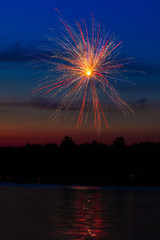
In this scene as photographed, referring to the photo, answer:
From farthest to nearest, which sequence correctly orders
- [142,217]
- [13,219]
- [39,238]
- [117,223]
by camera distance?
[142,217] < [13,219] < [117,223] < [39,238]

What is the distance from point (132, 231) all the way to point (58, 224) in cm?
555

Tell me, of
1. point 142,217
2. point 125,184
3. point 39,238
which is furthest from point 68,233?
point 125,184

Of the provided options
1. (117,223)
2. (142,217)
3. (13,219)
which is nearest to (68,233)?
(117,223)

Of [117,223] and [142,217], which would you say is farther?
[142,217]

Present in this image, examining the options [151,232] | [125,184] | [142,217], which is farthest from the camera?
[125,184]

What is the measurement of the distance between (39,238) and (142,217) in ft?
52.9

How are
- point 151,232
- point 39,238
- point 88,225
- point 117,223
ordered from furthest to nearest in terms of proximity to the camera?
1. point 117,223
2. point 88,225
3. point 151,232
4. point 39,238

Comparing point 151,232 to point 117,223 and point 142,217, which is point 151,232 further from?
point 142,217

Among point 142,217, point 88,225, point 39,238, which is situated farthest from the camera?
point 142,217

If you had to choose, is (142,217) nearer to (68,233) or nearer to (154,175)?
(68,233)

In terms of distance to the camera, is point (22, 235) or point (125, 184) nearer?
point (22, 235)

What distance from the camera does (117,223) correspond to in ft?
124

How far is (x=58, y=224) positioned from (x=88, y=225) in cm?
225

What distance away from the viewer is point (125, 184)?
624ft
